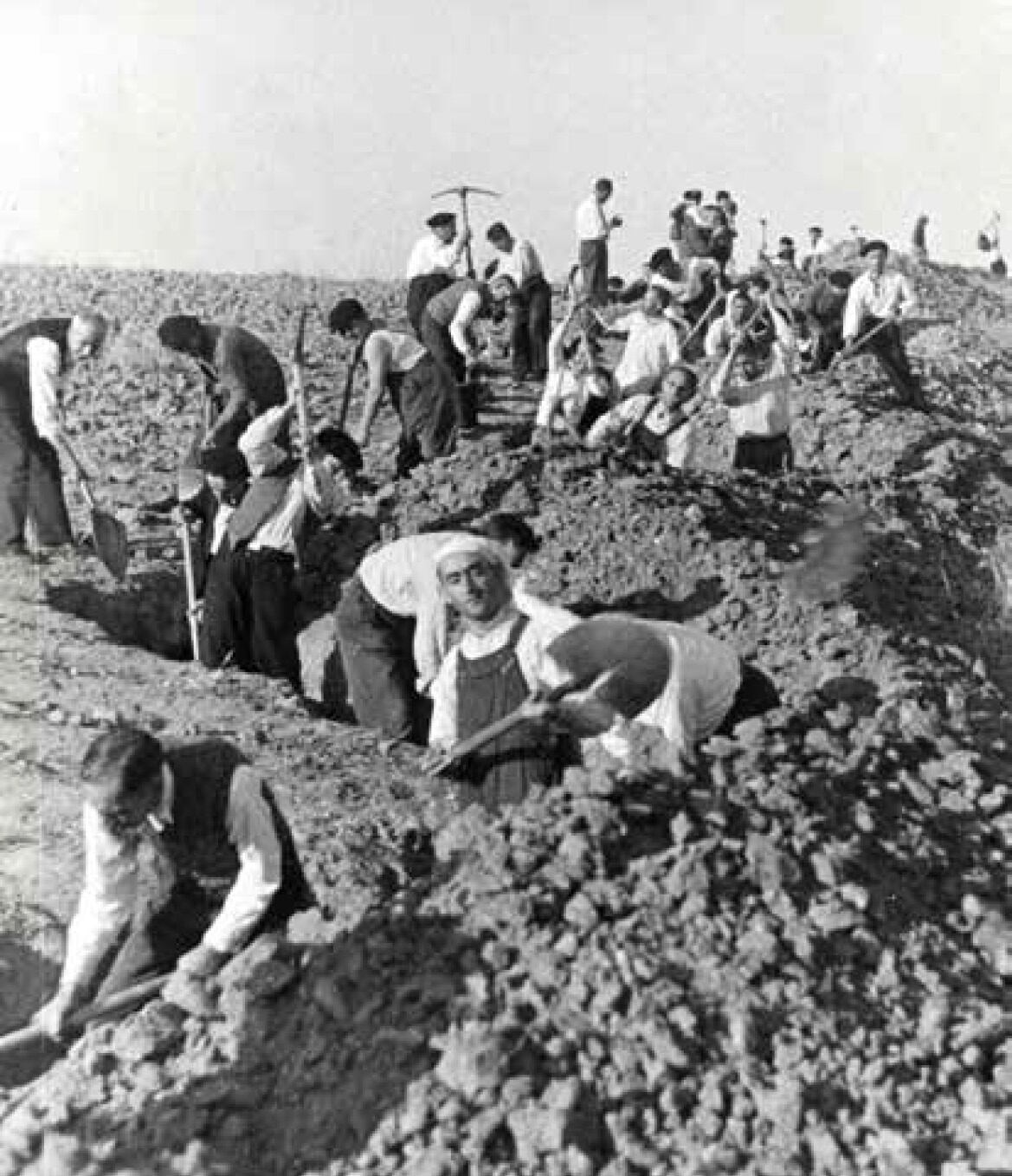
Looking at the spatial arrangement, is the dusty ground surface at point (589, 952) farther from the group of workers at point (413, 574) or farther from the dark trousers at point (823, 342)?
the dark trousers at point (823, 342)

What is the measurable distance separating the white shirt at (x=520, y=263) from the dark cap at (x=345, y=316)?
3475mm

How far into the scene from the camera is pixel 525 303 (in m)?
11.5

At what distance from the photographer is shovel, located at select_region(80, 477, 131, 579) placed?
302 inches

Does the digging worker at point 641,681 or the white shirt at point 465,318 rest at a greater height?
A: the white shirt at point 465,318

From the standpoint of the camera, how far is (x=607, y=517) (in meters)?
8.00

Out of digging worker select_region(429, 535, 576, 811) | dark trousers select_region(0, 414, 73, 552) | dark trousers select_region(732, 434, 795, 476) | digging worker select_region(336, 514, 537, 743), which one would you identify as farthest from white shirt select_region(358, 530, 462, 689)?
dark trousers select_region(732, 434, 795, 476)

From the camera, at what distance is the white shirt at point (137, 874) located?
13.4 feet

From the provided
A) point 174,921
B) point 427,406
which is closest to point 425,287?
point 427,406

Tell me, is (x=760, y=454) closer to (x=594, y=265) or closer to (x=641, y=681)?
(x=641, y=681)

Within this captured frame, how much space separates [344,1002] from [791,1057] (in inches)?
46.8

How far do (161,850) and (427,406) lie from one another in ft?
15.5

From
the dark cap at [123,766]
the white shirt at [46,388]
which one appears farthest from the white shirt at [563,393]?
the dark cap at [123,766]

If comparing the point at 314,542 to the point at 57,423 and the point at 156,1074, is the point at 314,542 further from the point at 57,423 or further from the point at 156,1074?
the point at 156,1074

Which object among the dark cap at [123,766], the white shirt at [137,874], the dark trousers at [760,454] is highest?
the dark trousers at [760,454]
